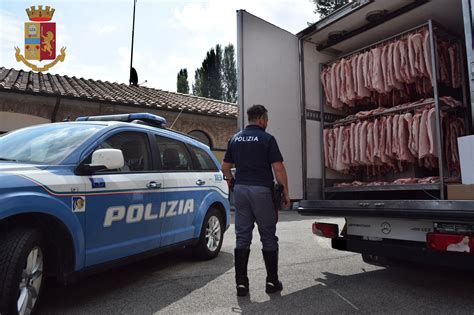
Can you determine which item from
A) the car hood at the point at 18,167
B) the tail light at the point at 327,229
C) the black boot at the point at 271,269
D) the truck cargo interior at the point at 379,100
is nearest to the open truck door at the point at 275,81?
the truck cargo interior at the point at 379,100

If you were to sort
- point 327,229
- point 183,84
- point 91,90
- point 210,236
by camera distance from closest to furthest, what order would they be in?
point 327,229
point 210,236
point 91,90
point 183,84

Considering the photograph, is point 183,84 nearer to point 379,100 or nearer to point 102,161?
point 379,100

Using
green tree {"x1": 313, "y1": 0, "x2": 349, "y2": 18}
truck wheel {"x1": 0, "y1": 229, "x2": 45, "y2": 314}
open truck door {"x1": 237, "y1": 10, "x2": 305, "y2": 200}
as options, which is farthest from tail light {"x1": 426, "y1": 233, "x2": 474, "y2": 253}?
green tree {"x1": 313, "y1": 0, "x2": 349, "y2": 18}

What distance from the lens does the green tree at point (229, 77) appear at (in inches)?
1772

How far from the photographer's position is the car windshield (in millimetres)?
3619

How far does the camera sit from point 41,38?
672 inches

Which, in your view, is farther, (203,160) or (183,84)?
(183,84)

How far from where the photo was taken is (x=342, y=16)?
5.17 metres

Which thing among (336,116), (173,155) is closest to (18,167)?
(173,155)

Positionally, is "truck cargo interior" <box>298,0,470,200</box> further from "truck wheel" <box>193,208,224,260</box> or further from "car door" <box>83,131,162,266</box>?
"car door" <box>83,131,162,266</box>

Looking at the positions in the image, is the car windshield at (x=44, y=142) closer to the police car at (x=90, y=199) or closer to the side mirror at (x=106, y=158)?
the police car at (x=90, y=199)

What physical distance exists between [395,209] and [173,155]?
104 inches

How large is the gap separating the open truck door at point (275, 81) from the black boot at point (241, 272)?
1596 mm

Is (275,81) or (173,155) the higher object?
(275,81)
